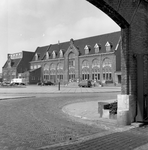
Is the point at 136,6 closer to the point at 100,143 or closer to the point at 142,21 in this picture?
the point at 142,21

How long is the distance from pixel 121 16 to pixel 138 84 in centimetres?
276

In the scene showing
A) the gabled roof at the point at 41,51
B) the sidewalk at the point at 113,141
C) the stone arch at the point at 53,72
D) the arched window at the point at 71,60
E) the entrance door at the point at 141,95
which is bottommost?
the sidewalk at the point at 113,141

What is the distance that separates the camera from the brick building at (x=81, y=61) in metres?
60.5

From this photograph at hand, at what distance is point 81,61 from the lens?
69.4m

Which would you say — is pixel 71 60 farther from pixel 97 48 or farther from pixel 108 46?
pixel 108 46

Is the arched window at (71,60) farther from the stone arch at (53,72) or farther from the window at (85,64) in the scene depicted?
the stone arch at (53,72)

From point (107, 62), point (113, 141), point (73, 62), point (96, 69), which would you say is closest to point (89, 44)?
point (73, 62)

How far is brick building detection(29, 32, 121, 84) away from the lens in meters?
60.5

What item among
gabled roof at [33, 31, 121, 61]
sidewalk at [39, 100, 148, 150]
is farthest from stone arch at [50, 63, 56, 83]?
sidewalk at [39, 100, 148, 150]

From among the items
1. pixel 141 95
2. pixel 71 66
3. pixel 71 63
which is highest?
pixel 71 63

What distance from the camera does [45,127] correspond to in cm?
718

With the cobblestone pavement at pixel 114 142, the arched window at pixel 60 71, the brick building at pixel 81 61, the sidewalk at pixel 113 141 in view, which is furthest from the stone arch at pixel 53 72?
the cobblestone pavement at pixel 114 142

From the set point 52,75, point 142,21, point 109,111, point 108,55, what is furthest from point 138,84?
point 52,75

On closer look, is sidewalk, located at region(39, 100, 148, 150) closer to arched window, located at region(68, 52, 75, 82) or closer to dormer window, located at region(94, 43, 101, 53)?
dormer window, located at region(94, 43, 101, 53)
